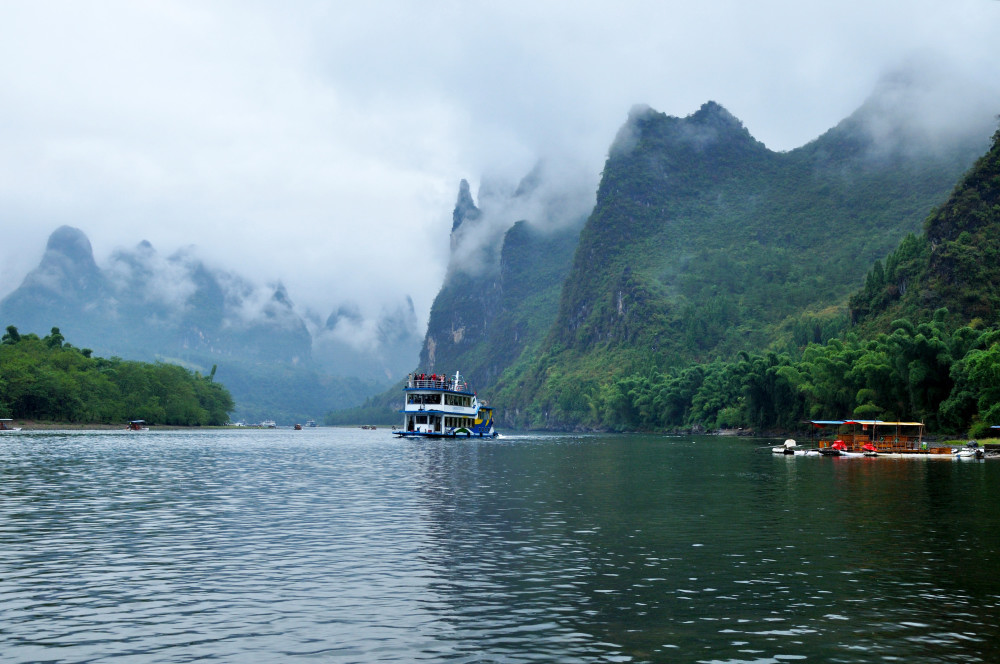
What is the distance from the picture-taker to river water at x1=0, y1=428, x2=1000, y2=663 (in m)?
20.4

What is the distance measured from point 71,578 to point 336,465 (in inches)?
2298

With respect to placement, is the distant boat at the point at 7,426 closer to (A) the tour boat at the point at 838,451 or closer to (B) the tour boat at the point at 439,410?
(B) the tour boat at the point at 439,410

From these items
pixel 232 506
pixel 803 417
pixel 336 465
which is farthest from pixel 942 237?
pixel 232 506

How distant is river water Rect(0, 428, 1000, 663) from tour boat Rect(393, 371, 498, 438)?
310 ft

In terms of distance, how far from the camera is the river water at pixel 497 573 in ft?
67.1

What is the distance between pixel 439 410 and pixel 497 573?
12576 centimetres

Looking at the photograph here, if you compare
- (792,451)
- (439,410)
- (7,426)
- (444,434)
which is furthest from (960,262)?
(7,426)

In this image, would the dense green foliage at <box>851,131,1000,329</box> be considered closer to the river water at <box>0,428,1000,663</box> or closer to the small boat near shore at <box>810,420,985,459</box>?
the small boat near shore at <box>810,420,985,459</box>

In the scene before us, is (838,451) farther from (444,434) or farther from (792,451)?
(444,434)

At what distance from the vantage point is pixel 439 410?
6063 inches

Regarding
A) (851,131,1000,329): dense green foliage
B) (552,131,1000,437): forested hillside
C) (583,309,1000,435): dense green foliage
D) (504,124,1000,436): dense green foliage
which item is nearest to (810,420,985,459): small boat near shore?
(583,309,1000,435): dense green foliage

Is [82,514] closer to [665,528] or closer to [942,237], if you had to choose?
[665,528]

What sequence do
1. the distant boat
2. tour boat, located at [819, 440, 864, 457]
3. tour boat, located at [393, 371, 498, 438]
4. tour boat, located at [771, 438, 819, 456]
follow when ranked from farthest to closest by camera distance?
1. the distant boat
2. tour boat, located at [393, 371, 498, 438]
3. tour boat, located at [771, 438, 819, 456]
4. tour boat, located at [819, 440, 864, 457]

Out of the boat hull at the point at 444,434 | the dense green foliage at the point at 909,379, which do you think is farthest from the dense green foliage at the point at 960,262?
the boat hull at the point at 444,434
